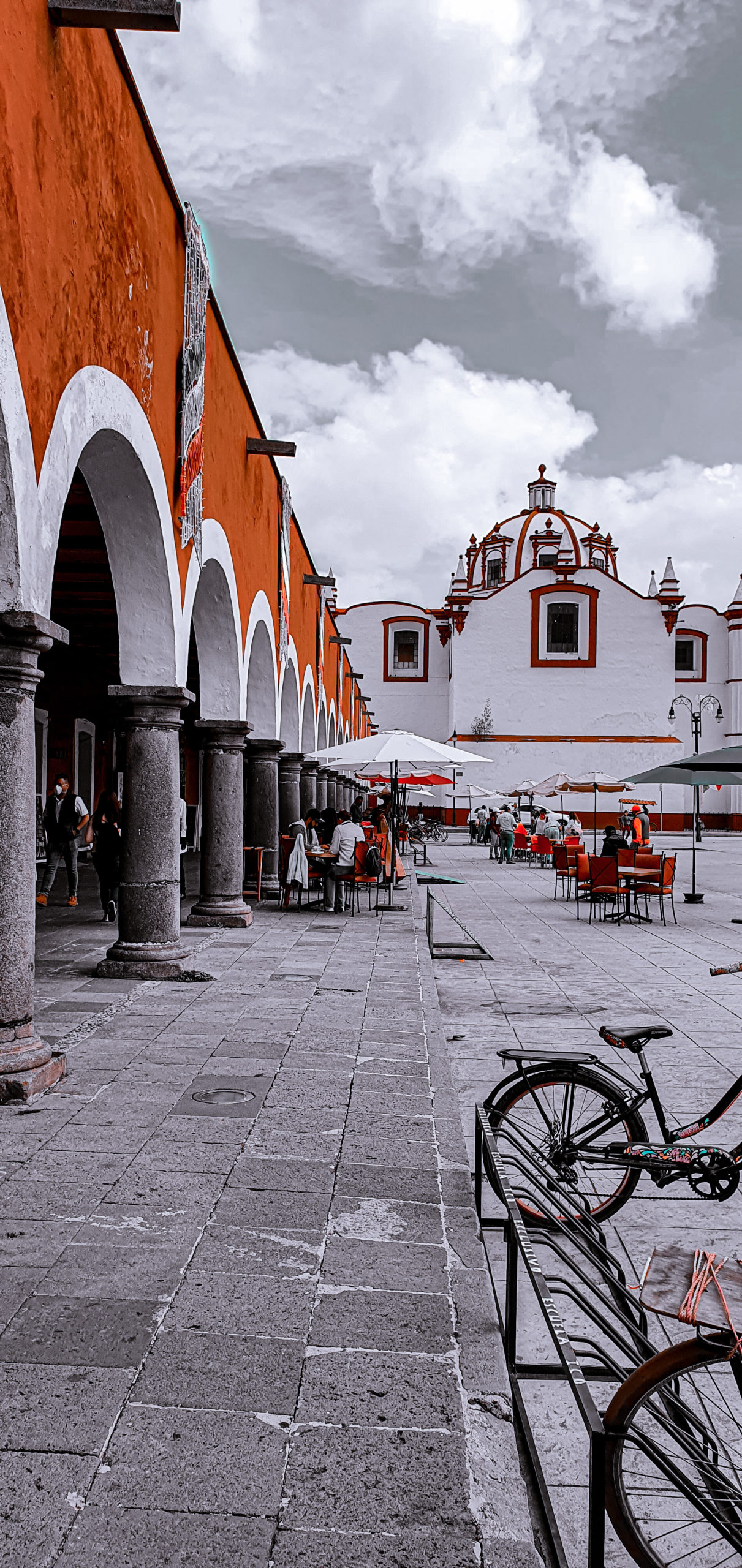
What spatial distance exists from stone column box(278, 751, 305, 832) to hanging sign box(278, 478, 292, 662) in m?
1.91

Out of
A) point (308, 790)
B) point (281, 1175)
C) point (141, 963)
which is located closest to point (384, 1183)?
point (281, 1175)

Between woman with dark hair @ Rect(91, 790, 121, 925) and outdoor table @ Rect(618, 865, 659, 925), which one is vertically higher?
woman with dark hair @ Rect(91, 790, 121, 925)

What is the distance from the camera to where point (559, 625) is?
47.1 meters

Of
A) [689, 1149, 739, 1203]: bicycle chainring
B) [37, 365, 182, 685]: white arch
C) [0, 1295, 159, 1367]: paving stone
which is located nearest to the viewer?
[0, 1295, 159, 1367]: paving stone

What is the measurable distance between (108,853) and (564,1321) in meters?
8.52

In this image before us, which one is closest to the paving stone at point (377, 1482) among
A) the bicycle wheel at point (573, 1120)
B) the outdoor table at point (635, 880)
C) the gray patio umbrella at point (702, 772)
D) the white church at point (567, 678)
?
the bicycle wheel at point (573, 1120)

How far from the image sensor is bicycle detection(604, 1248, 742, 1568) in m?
1.93

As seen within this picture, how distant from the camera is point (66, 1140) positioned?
14.1 ft

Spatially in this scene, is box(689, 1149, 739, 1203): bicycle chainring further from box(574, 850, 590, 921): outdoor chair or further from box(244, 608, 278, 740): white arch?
box(574, 850, 590, 921): outdoor chair

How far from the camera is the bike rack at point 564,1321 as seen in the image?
6.36 ft

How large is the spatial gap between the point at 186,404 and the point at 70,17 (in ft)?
10.5

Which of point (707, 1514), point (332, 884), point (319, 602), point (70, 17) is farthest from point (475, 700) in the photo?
point (707, 1514)

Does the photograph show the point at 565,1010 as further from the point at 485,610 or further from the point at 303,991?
the point at 485,610

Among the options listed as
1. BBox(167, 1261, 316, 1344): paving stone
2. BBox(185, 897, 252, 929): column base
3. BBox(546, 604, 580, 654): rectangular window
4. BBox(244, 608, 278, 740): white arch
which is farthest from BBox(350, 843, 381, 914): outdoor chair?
BBox(546, 604, 580, 654): rectangular window
